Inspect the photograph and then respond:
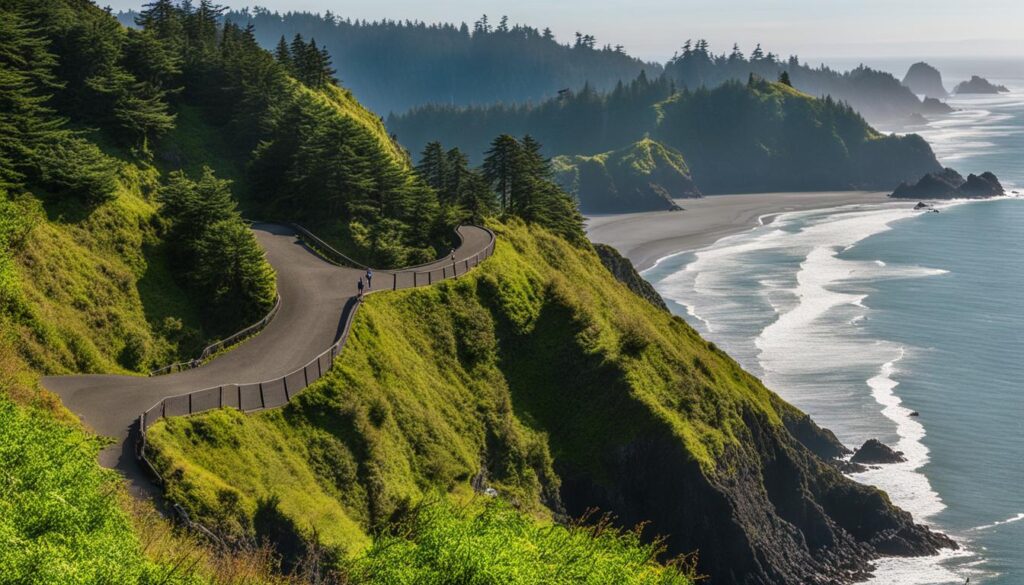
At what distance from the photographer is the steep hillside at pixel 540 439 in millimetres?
38125

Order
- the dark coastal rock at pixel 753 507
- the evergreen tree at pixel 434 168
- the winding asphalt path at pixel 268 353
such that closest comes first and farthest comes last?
the winding asphalt path at pixel 268 353 < the dark coastal rock at pixel 753 507 < the evergreen tree at pixel 434 168

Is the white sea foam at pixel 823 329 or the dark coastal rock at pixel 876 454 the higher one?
the white sea foam at pixel 823 329

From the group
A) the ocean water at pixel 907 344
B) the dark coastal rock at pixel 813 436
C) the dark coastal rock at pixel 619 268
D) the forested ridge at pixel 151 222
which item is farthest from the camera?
the dark coastal rock at pixel 619 268

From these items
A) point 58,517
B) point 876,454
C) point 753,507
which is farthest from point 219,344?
point 876,454

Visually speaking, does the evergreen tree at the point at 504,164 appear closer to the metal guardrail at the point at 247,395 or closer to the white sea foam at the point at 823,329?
the white sea foam at the point at 823,329

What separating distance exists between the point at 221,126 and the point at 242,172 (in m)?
8.03

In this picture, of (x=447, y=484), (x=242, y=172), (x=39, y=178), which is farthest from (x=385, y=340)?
(x=242, y=172)

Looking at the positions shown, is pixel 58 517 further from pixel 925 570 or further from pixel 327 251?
pixel 925 570

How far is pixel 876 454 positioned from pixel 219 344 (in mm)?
51232

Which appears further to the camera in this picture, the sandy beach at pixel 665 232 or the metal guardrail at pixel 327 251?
the sandy beach at pixel 665 232

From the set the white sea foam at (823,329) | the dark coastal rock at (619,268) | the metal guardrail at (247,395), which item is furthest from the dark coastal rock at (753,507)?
the dark coastal rock at (619,268)

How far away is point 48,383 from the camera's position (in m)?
39.2

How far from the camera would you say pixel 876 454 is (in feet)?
245

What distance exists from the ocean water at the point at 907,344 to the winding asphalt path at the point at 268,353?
118ft
